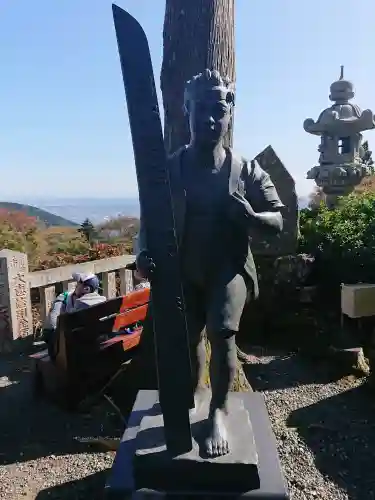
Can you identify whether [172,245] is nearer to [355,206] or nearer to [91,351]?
[91,351]

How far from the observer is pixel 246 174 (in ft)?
7.17

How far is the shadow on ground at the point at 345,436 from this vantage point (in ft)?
10.4

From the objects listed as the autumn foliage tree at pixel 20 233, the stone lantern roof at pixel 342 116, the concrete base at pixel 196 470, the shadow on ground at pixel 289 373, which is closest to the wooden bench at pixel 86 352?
the shadow on ground at pixel 289 373

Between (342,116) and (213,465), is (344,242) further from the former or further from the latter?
(213,465)

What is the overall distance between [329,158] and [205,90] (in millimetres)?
7651

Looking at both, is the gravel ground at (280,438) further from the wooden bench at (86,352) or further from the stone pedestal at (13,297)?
the stone pedestal at (13,297)

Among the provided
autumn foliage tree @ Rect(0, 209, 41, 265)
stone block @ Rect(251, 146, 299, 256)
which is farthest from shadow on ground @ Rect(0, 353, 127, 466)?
autumn foliage tree @ Rect(0, 209, 41, 265)

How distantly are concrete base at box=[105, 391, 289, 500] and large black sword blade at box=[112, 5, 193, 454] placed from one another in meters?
0.21

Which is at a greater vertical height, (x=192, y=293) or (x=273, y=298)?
(x=192, y=293)

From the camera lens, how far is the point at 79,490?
10.0ft

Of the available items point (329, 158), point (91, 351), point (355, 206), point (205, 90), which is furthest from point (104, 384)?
point (329, 158)

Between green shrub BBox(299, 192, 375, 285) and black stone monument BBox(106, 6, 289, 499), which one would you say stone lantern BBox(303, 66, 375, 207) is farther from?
black stone monument BBox(106, 6, 289, 499)

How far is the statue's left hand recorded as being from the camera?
2008 mm

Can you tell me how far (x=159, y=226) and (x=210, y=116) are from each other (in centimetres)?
54
